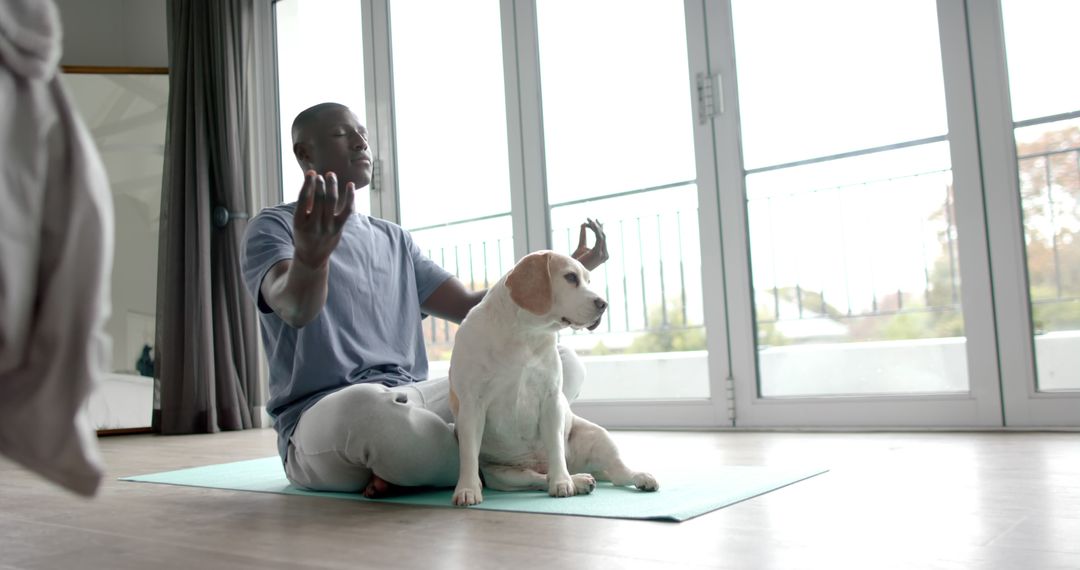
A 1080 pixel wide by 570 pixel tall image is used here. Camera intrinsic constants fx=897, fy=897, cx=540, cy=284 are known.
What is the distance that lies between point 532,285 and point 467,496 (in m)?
0.43

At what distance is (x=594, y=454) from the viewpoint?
1925mm

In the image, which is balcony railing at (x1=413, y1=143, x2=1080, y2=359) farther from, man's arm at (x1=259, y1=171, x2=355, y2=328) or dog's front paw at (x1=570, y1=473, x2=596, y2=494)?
man's arm at (x1=259, y1=171, x2=355, y2=328)

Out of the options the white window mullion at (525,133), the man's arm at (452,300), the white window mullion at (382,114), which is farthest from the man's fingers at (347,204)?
the white window mullion at (382,114)

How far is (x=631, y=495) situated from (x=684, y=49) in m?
2.18

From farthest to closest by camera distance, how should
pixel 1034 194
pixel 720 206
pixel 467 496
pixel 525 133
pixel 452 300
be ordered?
pixel 525 133
pixel 720 206
pixel 1034 194
pixel 452 300
pixel 467 496

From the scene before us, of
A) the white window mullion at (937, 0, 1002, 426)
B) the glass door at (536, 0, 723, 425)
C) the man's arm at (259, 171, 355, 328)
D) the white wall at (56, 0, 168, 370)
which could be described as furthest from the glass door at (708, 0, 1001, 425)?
the white wall at (56, 0, 168, 370)

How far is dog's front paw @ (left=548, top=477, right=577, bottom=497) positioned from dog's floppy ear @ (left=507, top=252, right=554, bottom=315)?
0.34 m

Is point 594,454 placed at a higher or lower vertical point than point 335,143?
lower

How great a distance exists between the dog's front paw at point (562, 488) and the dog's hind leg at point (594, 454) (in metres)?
0.14

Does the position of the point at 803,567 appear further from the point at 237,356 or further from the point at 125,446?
the point at 237,356

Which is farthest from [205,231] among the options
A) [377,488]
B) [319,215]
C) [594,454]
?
[319,215]

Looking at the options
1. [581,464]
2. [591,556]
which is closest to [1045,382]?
[581,464]

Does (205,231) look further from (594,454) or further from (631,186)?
(594,454)

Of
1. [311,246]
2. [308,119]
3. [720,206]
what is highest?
[308,119]
